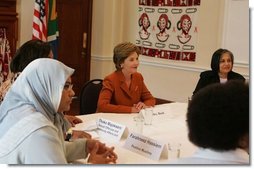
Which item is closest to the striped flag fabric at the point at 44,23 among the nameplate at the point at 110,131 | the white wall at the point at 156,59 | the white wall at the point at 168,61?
the white wall at the point at 156,59

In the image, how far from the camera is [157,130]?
1.91m

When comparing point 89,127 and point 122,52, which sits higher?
point 122,52

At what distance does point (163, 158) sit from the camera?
1.49 metres

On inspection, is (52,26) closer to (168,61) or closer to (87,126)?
(168,61)

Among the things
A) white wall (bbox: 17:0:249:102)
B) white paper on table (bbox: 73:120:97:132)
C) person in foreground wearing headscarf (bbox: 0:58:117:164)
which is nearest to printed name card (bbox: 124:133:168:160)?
person in foreground wearing headscarf (bbox: 0:58:117:164)

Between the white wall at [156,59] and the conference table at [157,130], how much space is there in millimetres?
1063

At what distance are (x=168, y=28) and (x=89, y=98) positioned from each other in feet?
6.16

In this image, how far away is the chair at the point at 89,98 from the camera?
256 cm

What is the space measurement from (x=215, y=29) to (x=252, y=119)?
2.81 m

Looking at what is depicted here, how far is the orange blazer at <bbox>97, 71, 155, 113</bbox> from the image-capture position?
233 centimetres

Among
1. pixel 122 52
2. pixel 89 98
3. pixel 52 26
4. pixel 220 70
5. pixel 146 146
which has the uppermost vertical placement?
pixel 52 26

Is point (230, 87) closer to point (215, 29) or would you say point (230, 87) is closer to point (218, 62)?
point (218, 62)

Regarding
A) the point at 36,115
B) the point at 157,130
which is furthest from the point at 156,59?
the point at 36,115

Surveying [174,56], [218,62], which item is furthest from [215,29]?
[218,62]
